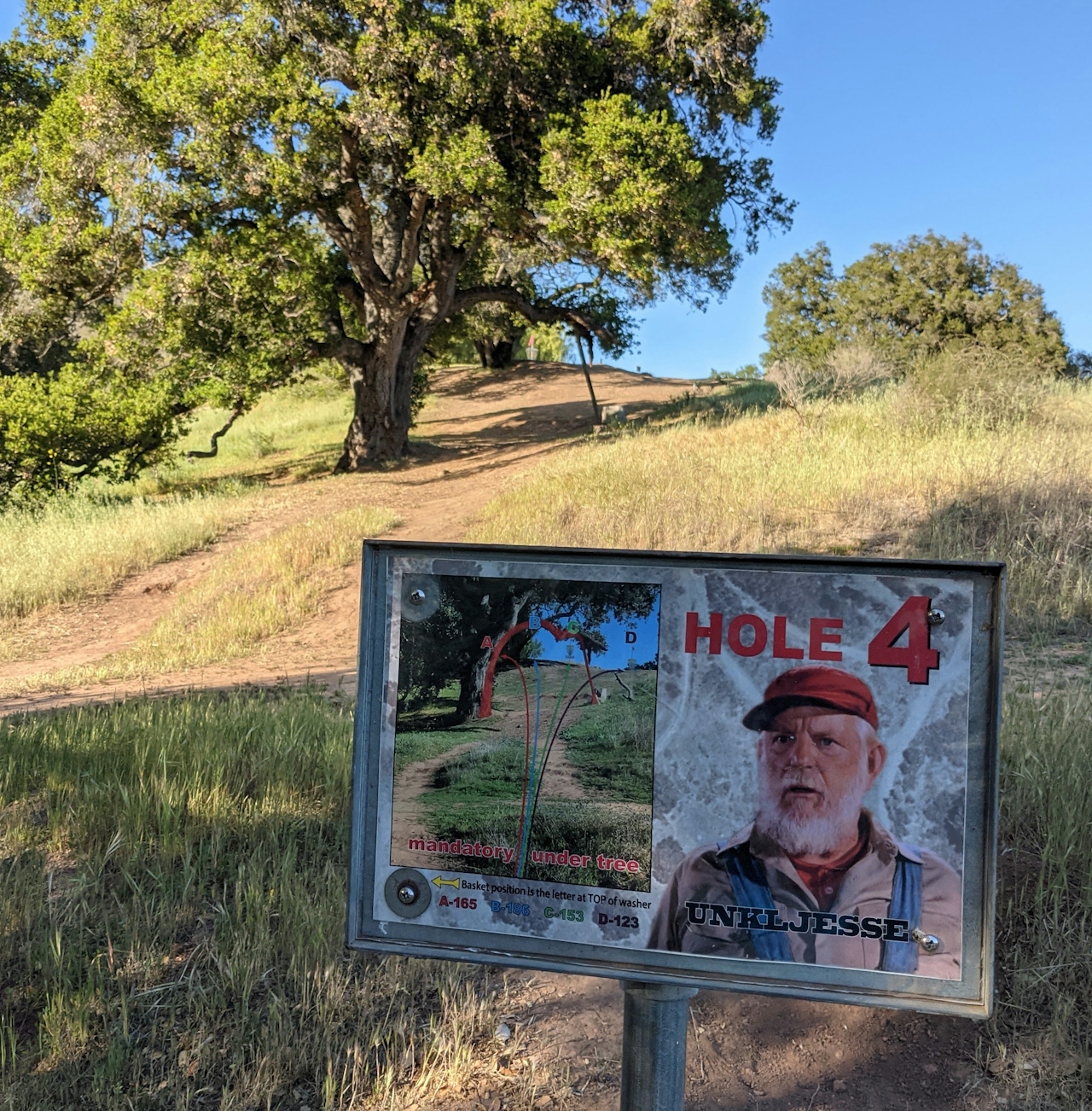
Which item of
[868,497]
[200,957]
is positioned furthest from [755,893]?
[868,497]

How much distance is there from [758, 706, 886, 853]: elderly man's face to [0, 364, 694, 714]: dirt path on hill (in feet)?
16.5

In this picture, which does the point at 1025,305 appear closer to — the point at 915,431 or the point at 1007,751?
the point at 915,431

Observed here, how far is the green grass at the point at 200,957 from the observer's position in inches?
102

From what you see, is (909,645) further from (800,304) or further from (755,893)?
(800,304)

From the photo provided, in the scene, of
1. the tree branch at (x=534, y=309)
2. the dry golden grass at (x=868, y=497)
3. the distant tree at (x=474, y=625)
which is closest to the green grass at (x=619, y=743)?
the distant tree at (x=474, y=625)

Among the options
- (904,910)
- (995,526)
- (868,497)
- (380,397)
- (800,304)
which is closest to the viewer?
(904,910)

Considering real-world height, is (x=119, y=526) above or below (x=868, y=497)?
below

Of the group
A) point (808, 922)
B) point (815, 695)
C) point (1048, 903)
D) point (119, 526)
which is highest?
point (119, 526)

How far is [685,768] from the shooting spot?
1.73 metres

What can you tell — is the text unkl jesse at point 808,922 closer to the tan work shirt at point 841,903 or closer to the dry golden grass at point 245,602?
the tan work shirt at point 841,903

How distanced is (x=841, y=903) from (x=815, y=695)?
14.0 inches

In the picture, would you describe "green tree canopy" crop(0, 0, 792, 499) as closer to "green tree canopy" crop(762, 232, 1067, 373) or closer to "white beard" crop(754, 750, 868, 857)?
"white beard" crop(754, 750, 868, 857)

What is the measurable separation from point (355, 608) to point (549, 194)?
8.36 m

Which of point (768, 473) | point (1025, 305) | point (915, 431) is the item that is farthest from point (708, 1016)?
point (1025, 305)
